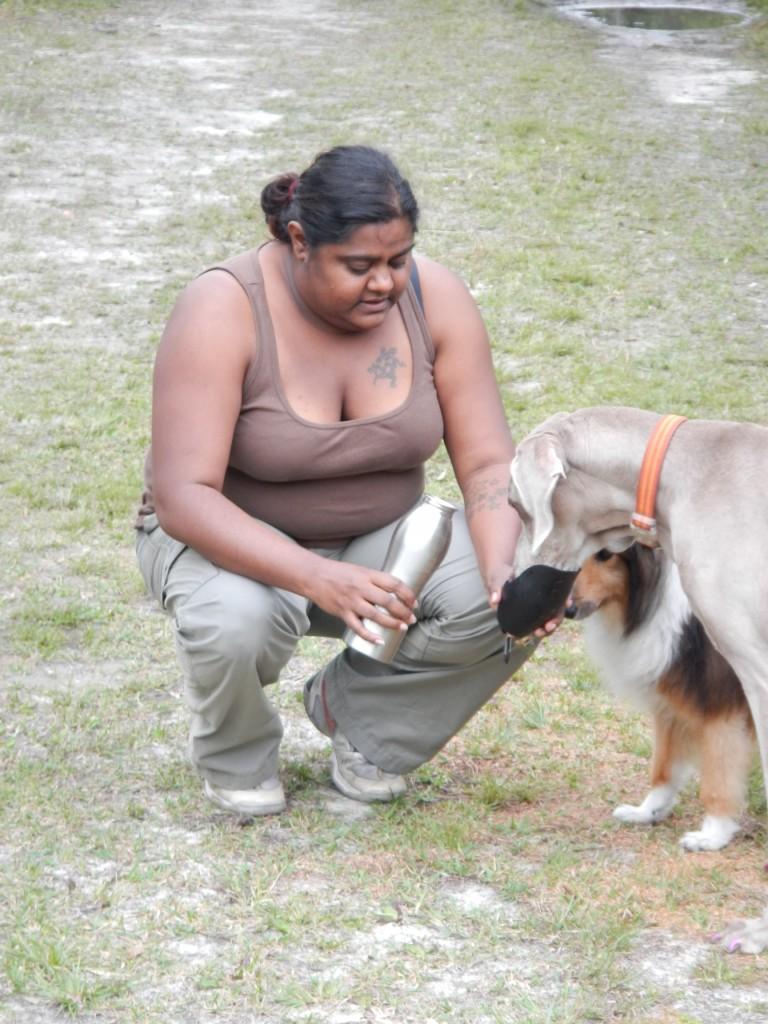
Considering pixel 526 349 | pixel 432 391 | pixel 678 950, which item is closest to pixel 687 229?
pixel 526 349

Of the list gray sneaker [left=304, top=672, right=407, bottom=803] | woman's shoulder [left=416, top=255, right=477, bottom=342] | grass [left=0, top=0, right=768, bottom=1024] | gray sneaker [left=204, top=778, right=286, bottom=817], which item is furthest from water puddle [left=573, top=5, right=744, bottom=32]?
gray sneaker [left=204, top=778, right=286, bottom=817]

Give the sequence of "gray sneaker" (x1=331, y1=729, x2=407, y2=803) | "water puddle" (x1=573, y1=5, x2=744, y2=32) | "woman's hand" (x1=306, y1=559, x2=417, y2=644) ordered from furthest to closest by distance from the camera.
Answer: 1. "water puddle" (x1=573, y1=5, x2=744, y2=32)
2. "gray sneaker" (x1=331, y1=729, x2=407, y2=803)
3. "woman's hand" (x1=306, y1=559, x2=417, y2=644)

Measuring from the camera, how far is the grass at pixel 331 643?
10.3 ft

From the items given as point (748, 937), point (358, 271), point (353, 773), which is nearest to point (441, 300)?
point (358, 271)

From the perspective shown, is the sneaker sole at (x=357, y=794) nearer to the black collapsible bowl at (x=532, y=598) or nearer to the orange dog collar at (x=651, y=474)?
the black collapsible bowl at (x=532, y=598)

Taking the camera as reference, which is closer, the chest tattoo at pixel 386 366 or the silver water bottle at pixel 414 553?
the silver water bottle at pixel 414 553

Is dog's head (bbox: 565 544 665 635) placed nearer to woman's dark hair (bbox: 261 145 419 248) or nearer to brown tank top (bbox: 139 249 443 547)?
brown tank top (bbox: 139 249 443 547)

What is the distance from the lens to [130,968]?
3.10 m

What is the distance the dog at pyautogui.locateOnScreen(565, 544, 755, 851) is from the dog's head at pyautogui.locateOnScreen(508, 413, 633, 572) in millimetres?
187

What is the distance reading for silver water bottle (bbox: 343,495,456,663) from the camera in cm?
355

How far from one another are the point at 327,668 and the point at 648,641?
2.78 feet

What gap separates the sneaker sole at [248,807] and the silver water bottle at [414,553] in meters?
0.49

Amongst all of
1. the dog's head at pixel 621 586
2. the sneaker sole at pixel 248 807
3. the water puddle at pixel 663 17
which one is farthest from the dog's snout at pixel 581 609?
the water puddle at pixel 663 17

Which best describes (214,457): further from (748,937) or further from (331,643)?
(748,937)
